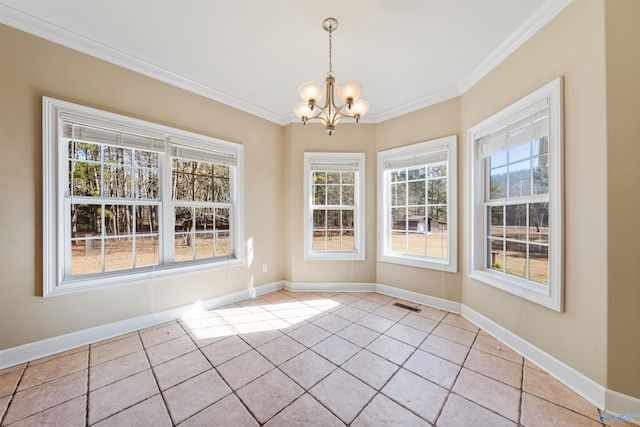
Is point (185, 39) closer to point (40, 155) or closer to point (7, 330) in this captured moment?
point (40, 155)

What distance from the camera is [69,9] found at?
75.7 inches

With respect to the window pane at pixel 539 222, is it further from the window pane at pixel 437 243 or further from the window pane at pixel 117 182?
the window pane at pixel 117 182

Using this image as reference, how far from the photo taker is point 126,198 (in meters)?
2.57

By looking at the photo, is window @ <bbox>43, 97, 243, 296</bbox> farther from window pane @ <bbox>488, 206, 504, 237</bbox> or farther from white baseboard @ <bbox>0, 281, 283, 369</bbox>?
window pane @ <bbox>488, 206, 504, 237</bbox>

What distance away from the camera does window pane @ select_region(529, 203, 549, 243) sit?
2139 mm

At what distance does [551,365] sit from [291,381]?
1978 millimetres

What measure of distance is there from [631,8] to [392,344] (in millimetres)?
2857

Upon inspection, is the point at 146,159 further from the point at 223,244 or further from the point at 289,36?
the point at 289,36

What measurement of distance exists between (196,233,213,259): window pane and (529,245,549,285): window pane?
348cm

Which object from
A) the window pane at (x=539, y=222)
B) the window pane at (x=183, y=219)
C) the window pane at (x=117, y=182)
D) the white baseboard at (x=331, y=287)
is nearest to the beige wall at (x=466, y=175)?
the window pane at (x=539, y=222)

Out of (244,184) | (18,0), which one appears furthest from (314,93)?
(18,0)

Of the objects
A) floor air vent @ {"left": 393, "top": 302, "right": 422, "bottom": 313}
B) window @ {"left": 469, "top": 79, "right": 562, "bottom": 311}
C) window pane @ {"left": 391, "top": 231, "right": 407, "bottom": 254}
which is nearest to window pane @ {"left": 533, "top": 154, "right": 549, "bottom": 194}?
window @ {"left": 469, "top": 79, "right": 562, "bottom": 311}

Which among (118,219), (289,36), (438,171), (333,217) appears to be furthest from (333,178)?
(118,219)

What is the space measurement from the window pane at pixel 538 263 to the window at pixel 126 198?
3303 millimetres
